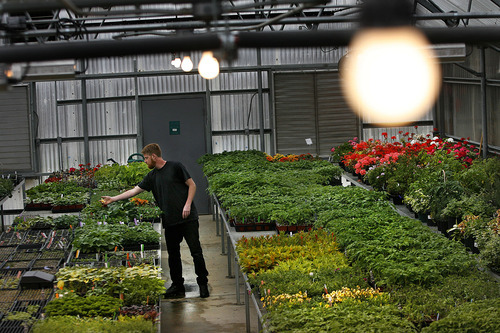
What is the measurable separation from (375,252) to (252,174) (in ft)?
16.5

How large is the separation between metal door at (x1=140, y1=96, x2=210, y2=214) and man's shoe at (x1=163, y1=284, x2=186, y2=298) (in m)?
7.12

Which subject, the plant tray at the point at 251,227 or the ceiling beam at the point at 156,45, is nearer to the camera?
the ceiling beam at the point at 156,45

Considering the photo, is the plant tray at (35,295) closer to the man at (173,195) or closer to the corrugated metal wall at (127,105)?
the man at (173,195)

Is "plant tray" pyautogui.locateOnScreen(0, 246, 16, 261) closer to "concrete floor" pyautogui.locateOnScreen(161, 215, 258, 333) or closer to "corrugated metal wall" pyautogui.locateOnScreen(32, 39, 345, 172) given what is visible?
"concrete floor" pyautogui.locateOnScreen(161, 215, 258, 333)

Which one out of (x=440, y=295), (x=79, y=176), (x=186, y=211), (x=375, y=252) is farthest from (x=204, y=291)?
(x=79, y=176)

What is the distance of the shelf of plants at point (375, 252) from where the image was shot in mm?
5359

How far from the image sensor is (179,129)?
55.0 feet

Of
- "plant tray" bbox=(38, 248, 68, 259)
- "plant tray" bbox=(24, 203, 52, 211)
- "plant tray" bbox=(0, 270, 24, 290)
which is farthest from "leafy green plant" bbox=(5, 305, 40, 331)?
"plant tray" bbox=(24, 203, 52, 211)

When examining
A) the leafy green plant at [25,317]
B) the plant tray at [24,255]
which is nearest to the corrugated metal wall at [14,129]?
the plant tray at [24,255]

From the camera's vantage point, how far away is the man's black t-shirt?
359 inches

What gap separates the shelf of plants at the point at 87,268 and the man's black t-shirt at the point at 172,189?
0.34m

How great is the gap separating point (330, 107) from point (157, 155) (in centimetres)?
829

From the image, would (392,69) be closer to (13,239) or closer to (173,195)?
(173,195)

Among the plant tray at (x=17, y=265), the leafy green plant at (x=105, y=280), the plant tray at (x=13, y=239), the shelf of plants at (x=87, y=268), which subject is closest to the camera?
the shelf of plants at (x=87, y=268)
